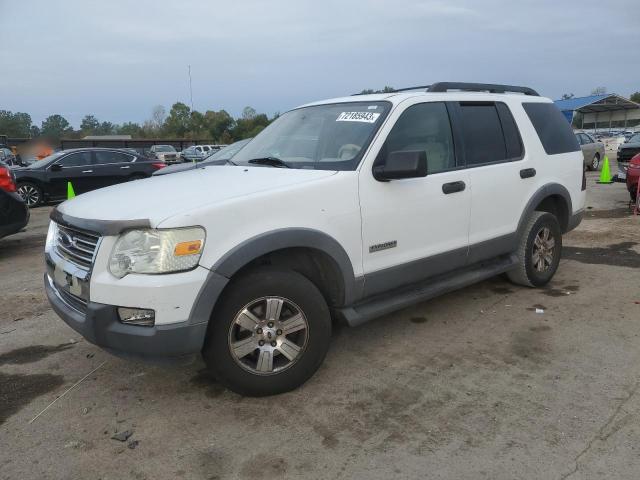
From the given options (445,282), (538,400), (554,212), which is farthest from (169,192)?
(554,212)

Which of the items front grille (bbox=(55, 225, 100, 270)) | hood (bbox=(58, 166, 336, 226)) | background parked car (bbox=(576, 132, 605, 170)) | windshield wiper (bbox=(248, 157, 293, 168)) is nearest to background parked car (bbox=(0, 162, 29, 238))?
hood (bbox=(58, 166, 336, 226))

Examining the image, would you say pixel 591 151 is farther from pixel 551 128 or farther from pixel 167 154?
pixel 167 154

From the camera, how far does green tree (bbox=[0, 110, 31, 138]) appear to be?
172ft

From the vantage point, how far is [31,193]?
13.4m

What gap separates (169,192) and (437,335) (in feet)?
7.67

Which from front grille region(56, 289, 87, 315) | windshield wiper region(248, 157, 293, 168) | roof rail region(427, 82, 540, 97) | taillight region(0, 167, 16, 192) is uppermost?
roof rail region(427, 82, 540, 97)

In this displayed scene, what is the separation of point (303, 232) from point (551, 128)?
3.30m

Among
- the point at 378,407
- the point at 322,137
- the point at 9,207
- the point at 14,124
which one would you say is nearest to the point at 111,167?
the point at 9,207

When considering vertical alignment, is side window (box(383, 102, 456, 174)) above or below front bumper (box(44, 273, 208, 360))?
above

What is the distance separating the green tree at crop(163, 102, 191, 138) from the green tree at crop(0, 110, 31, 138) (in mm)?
20637

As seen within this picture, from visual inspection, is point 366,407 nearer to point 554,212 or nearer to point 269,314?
point 269,314

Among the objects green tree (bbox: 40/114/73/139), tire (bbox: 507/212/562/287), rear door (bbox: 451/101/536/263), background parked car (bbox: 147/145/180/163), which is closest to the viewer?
rear door (bbox: 451/101/536/263)

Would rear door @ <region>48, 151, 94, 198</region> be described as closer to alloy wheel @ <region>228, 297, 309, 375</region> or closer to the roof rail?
the roof rail

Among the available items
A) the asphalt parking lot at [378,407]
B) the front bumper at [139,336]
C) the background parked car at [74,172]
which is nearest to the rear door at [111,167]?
the background parked car at [74,172]
